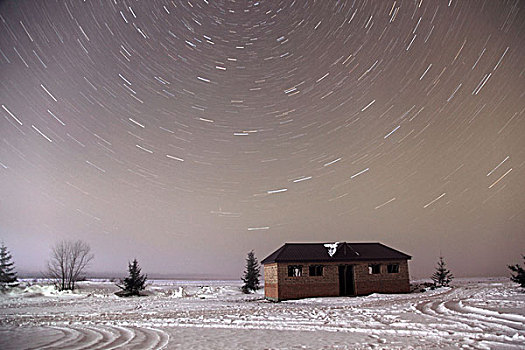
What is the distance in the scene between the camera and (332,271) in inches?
1287

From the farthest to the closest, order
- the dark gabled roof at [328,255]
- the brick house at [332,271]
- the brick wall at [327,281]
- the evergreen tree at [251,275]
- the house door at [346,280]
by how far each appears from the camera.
Answer: the evergreen tree at [251,275] < the house door at [346,280] < the dark gabled roof at [328,255] < the brick house at [332,271] < the brick wall at [327,281]

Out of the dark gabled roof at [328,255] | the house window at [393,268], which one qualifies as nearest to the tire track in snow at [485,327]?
the dark gabled roof at [328,255]

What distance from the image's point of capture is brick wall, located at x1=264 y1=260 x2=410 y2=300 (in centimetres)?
3127

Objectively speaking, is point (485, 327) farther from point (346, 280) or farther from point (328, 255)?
point (346, 280)

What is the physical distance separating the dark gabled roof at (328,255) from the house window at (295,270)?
0.64 m

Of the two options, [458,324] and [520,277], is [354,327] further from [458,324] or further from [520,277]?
[520,277]

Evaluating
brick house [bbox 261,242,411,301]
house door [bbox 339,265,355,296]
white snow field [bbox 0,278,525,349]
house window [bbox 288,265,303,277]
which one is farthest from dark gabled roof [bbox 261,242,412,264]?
white snow field [bbox 0,278,525,349]

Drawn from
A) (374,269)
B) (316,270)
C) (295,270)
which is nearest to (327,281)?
(316,270)

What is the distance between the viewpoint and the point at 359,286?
3272 centimetres

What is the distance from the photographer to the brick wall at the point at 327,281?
31266 millimetres

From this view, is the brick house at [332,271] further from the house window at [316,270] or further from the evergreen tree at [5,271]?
the evergreen tree at [5,271]

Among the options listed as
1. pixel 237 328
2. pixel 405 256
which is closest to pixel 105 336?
pixel 237 328

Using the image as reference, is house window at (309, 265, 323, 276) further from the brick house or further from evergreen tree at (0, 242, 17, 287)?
evergreen tree at (0, 242, 17, 287)

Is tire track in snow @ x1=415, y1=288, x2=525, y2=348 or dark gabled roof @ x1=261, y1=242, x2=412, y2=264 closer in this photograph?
tire track in snow @ x1=415, y1=288, x2=525, y2=348
